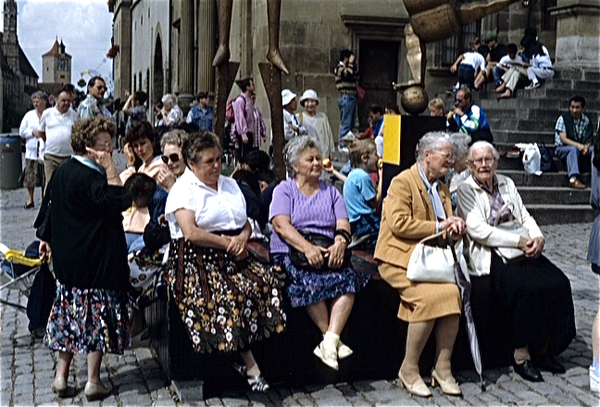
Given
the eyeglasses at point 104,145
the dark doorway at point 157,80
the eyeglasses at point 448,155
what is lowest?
the eyeglasses at point 448,155

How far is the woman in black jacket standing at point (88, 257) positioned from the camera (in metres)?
5.03

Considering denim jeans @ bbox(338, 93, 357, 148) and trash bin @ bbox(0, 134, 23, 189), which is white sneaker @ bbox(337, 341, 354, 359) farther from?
trash bin @ bbox(0, 134, 23, 189)

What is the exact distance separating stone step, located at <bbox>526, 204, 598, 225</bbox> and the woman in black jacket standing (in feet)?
27.1

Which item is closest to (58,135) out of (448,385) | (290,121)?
(290,121)

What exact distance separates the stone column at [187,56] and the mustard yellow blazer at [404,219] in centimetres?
1205

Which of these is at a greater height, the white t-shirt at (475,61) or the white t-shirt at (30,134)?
the white t-shirt at (475,61)

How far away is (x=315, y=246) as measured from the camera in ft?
17.5

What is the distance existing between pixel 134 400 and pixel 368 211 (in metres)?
2.55

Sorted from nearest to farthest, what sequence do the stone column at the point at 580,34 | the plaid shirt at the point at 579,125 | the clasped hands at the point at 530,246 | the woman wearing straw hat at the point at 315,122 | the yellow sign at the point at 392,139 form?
the clasped hands at the point at 530,246 → the yellow sign at the point at 392,139 → the woman wearing straw hat at the point at 315,122 → the plaid shirt at the point at 579,125 → the stone column at the point at 580,34

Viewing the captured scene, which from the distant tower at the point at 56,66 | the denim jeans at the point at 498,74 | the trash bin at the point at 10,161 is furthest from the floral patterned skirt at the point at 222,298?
the distant tower at the point at 56,66

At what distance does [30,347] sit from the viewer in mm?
6242

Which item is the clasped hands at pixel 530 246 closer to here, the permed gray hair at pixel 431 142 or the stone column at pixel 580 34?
the permed gray hair at pixel 431 142

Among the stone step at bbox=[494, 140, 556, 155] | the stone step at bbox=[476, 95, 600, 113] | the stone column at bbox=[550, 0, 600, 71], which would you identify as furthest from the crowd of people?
the stone column at bbox=[550, 0, 600, 71]

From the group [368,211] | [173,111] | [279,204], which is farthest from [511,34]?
[279,204]
